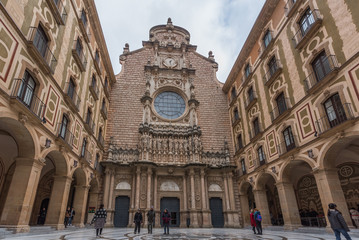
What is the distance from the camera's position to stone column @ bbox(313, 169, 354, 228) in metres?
10.4

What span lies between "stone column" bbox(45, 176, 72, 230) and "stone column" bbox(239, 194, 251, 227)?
14.4m

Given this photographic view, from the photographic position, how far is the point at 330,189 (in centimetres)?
1057

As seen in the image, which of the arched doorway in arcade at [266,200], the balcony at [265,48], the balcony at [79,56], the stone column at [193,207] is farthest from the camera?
the stone column at [193,207]

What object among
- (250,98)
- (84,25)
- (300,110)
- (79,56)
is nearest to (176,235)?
(300,110)

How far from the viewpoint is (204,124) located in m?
23.5

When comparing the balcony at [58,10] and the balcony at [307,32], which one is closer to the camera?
the balcony at [58,10]

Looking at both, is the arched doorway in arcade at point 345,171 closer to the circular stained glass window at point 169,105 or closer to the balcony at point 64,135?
the balcony at point 64,135

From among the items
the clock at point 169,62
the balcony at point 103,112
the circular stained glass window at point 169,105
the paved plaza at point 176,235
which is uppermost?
the clock at point 169,62

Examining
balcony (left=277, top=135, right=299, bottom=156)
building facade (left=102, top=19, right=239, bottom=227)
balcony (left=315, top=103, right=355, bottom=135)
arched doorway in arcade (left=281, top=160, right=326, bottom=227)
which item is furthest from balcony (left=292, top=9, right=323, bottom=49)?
building facade (left=102, top=19, right=239, bottom=227)

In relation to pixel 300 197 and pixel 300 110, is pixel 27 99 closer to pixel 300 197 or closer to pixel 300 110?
pixel 300 110

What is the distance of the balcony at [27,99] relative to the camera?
8.22 metres

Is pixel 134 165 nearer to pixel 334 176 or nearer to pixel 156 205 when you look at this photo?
pixel 156 205

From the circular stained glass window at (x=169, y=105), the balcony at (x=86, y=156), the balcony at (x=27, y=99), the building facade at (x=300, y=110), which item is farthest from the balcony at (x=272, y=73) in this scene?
the balcony at (x=27, y=99)

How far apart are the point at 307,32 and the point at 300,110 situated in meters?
4.40
